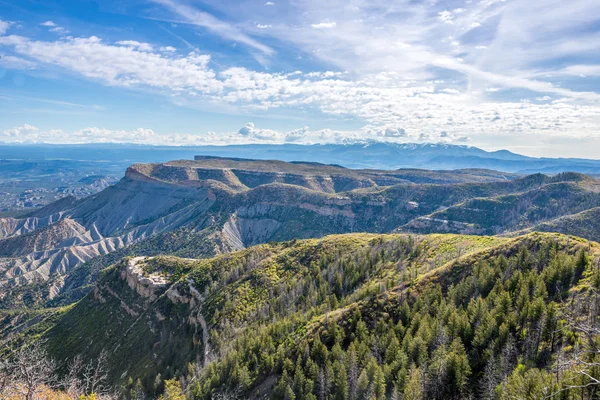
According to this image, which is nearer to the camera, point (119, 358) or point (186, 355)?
point (186, 355)

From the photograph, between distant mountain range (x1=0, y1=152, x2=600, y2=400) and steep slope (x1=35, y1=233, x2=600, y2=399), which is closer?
distant mountain range (x1=0, y1=152, x2=600, y2=400)

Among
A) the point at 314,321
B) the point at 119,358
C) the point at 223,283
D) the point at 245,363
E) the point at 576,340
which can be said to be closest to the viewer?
the point at 576,340

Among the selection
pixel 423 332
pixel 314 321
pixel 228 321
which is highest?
pixel 423 332

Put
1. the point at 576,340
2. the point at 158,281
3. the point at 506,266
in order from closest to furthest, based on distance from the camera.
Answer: the point at 576,340
the point at 506,266
the point at 158,281

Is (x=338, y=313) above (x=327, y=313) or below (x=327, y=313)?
above

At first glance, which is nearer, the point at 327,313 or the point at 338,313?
the point at 338,313

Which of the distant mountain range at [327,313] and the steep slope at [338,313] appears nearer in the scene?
the distant mountain range at [327,313]

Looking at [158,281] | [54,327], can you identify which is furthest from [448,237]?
[54,327]

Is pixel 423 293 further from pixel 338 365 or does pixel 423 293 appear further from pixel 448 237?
pixel 448 237
